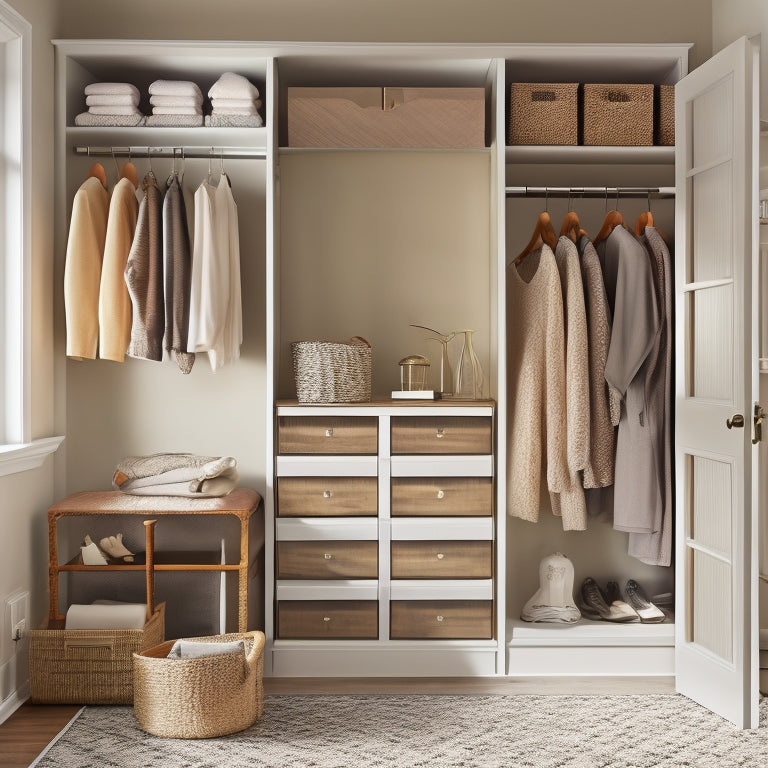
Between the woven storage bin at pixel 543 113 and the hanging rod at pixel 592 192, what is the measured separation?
18 cm

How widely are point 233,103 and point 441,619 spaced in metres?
2.12

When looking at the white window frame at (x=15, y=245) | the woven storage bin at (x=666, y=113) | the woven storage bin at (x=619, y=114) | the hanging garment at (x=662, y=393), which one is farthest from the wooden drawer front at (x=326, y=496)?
the woven storage bin at (x=666, y=113)

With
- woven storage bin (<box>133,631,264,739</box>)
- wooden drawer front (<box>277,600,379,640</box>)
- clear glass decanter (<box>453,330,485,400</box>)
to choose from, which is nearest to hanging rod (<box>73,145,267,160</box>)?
clear glass decanter (<box>453,330,485,400</box>)

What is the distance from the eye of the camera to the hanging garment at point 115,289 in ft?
10.0

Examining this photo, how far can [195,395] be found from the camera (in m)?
3.40

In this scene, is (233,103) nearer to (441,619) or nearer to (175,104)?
(175,104)

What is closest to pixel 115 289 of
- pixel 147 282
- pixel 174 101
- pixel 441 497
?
pixel 147 282

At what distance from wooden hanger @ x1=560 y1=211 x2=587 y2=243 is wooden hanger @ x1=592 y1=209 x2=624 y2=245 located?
8 centimetres

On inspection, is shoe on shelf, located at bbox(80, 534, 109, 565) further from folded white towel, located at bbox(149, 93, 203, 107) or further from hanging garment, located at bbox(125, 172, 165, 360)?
folded white towel, located at bbox(149, 93, 203, 107)

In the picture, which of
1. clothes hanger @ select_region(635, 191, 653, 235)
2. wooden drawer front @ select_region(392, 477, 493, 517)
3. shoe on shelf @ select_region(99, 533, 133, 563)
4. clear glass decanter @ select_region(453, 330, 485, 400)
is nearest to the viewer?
shoe on shelf @ select_region(99, 533, 133, 563)

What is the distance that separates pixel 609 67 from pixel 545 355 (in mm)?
1169

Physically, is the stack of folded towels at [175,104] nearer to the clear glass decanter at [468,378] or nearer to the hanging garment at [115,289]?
the hanging garment at [115,289]

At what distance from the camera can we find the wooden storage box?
10.5 ft

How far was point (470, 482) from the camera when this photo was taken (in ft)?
10.2
